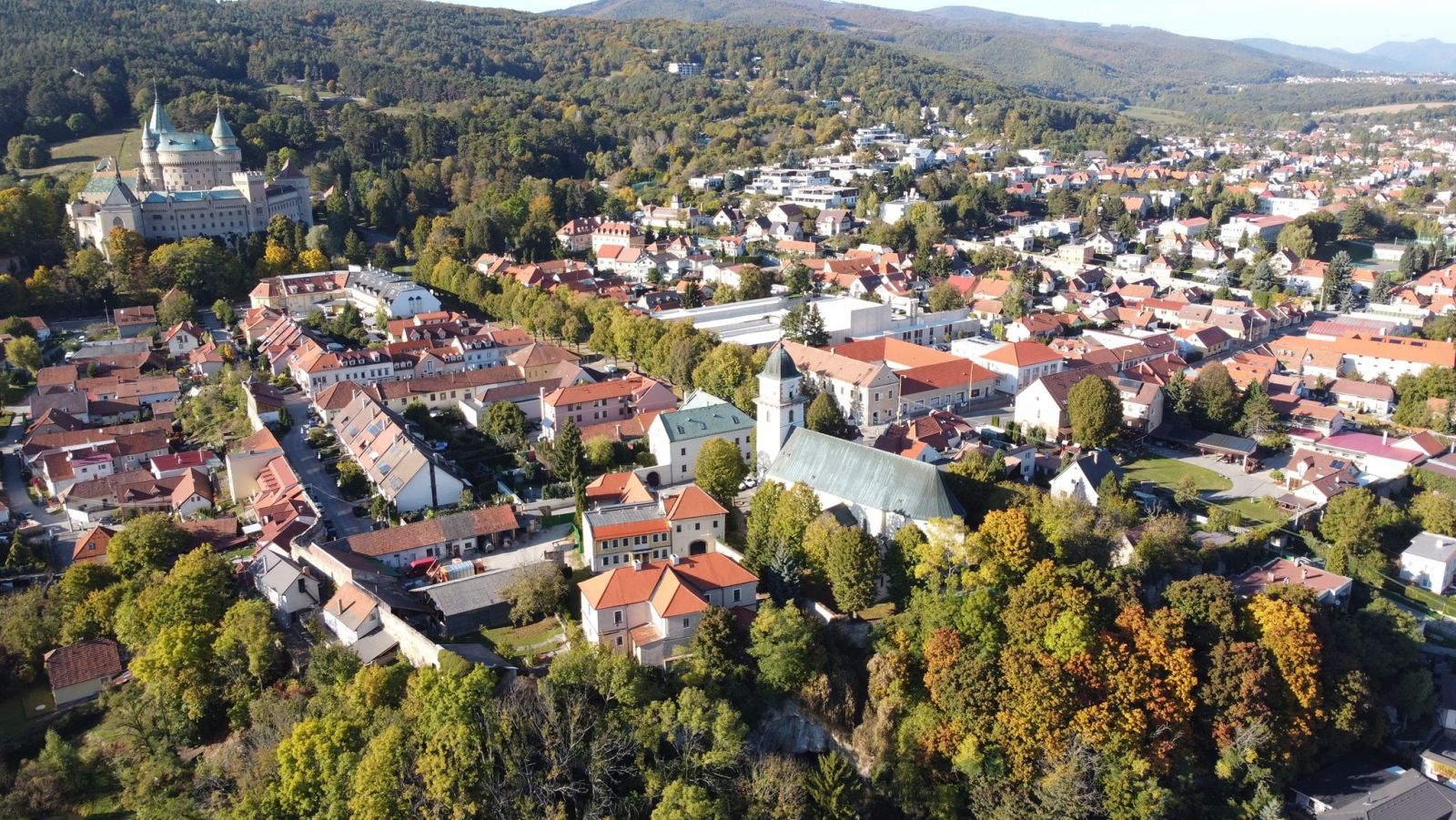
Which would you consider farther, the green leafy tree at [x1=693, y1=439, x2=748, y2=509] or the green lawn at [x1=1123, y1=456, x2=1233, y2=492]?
the green lawn at [x1=1123, y1=456, x2=1233, y2=492]

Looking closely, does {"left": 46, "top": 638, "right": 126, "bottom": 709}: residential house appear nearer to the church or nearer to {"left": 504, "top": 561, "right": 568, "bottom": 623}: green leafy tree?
{"left": 504, "top": 561, "right": 568, "bottom": 623}: green leafy tree

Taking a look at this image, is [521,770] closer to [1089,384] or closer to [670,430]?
[670,430]

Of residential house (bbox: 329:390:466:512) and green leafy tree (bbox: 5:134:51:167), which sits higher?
residential house (bbox: 329:390:466:512)

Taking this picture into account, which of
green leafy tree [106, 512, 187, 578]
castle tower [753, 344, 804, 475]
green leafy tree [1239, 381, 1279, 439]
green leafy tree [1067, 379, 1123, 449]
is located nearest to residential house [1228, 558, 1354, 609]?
green leafy tree [1067, 379, 1123, 449]

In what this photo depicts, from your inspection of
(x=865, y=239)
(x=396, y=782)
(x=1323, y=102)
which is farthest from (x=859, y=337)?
(x=1323, y=102)

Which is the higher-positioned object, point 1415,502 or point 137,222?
point 1415,502

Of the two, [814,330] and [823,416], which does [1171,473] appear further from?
[814,330]

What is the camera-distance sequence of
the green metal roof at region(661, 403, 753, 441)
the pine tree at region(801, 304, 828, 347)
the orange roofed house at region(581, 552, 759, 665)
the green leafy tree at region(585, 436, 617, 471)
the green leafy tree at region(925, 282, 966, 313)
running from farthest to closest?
the green leafy tree at region(925, 282, 966, 313) → the pine tree at region(801, 304, 828, 347) → the green leafy tree at region(585, 436, 617, 471) → the green metal roof at region(661, 403, 753, 441) → the orange roofed house at region(581, 552, 759, 665)

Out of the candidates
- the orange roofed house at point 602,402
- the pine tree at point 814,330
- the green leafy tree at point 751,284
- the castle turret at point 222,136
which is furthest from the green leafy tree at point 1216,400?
the castle turret at point 222,136
